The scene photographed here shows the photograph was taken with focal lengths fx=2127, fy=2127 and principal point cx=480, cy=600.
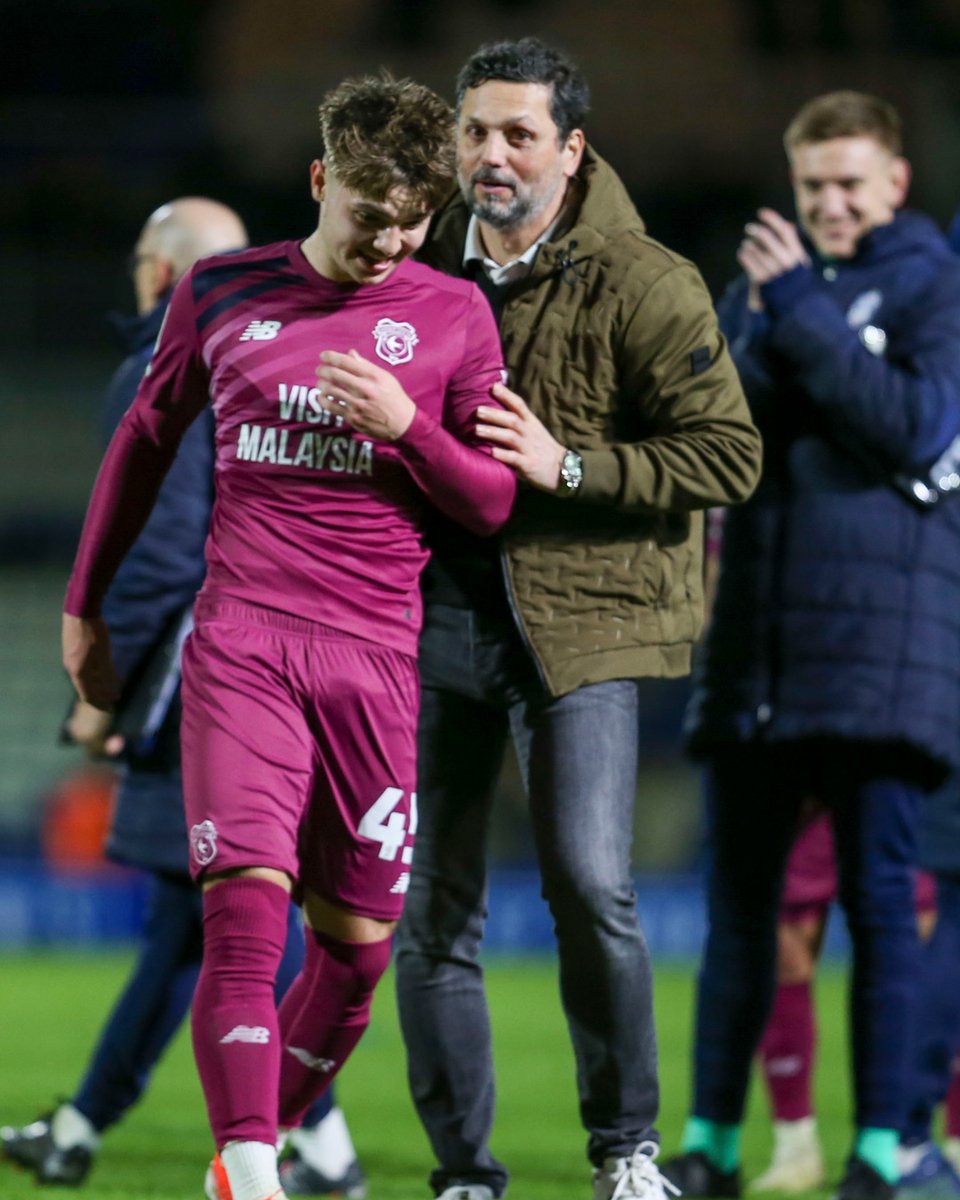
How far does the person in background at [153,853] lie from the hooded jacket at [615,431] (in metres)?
1.19

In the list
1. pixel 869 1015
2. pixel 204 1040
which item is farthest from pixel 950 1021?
pixel 204 1040

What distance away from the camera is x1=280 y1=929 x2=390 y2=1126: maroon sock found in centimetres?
367

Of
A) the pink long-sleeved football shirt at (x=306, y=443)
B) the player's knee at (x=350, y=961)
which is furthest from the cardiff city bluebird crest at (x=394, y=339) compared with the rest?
the player's knee at (x=350, y=961)

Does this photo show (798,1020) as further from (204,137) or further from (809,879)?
(204,137)

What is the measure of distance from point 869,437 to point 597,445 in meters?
0.81

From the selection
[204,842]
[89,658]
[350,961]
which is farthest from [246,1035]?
[89,658]

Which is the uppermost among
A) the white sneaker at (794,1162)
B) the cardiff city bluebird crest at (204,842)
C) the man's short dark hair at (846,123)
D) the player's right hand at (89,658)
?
the man's short dark hair at (846,123)

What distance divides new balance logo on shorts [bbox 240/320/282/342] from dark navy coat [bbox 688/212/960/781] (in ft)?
4.46

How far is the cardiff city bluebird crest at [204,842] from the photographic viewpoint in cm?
337

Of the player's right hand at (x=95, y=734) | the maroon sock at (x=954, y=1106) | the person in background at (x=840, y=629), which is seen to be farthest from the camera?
the maroon sock at (x=954, y=1106)

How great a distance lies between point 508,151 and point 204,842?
54.4 inches

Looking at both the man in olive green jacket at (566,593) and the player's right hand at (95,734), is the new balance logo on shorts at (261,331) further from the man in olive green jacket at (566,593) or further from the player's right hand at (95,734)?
the player's right hand at (95,734)

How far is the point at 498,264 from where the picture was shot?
4.02 metres

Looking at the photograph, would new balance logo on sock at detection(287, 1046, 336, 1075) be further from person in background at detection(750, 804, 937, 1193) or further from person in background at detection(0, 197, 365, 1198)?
person in background at detection(750, 804, 937, 1193)
